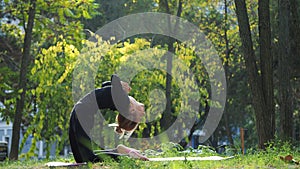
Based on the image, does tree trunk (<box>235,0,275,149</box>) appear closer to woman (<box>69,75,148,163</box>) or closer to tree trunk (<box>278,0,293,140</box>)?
tree trunk (<box>278,0,293,140</box>)

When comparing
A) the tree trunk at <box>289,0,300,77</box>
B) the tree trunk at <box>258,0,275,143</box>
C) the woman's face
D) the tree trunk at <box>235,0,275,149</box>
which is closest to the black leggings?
the woman's face

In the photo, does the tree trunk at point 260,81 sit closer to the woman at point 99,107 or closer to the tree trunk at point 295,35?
the woman at point 99,107

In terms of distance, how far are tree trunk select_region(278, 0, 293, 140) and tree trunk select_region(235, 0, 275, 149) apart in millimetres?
2093

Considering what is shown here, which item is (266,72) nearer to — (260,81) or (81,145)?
(260,81)

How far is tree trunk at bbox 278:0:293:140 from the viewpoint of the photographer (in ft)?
36.4

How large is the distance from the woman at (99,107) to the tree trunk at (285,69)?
15.2 feet

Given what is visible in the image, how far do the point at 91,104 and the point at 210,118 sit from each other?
66.8 feet

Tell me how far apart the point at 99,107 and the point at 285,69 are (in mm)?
5063

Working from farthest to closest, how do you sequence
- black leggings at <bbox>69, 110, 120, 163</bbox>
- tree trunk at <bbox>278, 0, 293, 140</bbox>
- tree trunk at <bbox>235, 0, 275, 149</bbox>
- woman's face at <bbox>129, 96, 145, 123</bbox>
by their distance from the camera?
tree trunk at <bbox>278, 0, 293, 140</bbox>
tree trunk at <bbox>235, 0, 275, 149</bbox>
woman's face at <bbox>129, 96, 145, 123</bbox>
black leggings at <bbox>69, 110, 120, 163</bbox>

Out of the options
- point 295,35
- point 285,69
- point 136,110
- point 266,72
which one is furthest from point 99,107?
point 295,35

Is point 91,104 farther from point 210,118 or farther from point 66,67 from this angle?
point 210,118

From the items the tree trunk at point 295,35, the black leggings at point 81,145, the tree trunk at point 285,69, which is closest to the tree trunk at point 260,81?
the tree trunk at point 285,69

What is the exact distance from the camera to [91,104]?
7430 mm

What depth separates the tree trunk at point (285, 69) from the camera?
1109cm
